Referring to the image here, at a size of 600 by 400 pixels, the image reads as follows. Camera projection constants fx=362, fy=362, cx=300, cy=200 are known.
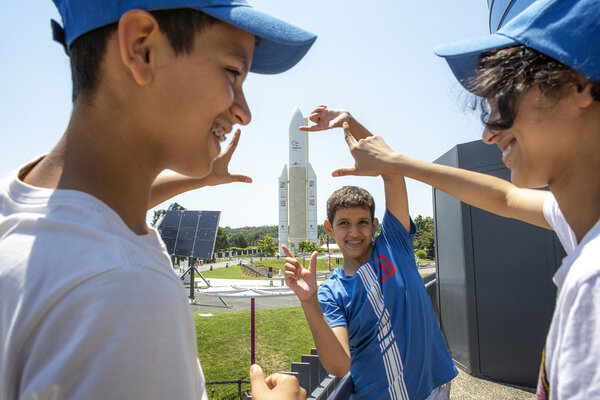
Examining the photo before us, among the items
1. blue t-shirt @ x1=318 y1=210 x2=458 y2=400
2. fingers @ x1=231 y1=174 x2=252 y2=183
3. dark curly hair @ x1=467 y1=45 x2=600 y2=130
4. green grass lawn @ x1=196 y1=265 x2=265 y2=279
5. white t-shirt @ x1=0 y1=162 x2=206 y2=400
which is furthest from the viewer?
green grass lawn @ x1=196 y1=265 x2=265 y2=279

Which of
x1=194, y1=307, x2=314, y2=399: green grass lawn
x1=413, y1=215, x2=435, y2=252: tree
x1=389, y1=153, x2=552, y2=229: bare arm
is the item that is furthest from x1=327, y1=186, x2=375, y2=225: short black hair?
x1=413, y1=215, x2=435, y2=252: tree

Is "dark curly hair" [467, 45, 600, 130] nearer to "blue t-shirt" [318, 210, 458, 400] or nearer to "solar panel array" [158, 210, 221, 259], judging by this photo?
"blue t-shirt" [318, 210, 458, 400]

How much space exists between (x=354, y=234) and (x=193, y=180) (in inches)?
54.6

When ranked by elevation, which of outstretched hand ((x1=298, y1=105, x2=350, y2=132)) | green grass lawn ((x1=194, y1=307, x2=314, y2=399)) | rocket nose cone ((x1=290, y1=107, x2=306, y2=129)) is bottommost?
green grass lawn ((x1=194, y1=307, x2=314, y2=399))

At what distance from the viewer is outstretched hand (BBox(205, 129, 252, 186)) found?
195 centimetres

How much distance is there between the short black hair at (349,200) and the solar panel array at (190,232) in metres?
16.9

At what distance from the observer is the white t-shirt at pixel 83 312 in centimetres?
54

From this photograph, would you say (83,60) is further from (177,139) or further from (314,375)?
(314,375)

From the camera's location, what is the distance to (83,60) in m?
0.87

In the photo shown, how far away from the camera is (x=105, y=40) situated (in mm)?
840

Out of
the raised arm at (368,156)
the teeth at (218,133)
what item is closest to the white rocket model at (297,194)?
the raised arm at (368,156)

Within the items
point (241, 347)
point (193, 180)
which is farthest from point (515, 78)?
point (241, 347)

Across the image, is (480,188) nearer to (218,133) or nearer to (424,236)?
(218,133)

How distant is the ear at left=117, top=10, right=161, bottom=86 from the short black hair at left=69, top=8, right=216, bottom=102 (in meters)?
0.03
